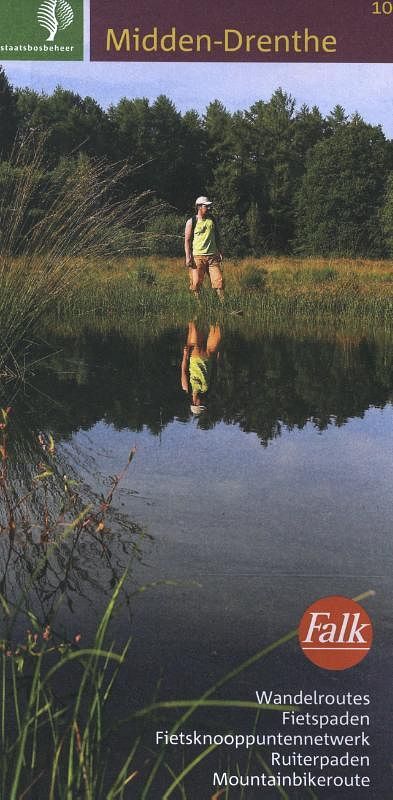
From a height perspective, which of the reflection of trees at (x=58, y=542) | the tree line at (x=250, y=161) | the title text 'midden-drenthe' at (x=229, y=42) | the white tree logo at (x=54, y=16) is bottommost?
the reflection of trees at (x=58, y=542)

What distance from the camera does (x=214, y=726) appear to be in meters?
2.09

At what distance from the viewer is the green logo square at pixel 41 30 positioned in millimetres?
3328

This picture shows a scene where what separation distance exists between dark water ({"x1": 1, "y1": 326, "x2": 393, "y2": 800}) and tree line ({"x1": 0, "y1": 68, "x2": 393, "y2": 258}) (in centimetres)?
1061

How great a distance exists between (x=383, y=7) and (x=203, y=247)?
784 centimetres

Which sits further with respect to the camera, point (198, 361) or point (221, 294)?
point (221, 294)

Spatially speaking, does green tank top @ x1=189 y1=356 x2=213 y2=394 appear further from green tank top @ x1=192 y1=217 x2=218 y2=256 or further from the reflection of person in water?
green tank top @ x1=192 y1=217 x2=218 y2=256

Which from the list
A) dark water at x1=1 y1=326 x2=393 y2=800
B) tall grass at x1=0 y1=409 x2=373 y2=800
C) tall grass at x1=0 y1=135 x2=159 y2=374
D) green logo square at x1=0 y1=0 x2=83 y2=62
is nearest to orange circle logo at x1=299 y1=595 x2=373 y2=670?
dark water at x1=1 y1=326 x2=393 y2=800

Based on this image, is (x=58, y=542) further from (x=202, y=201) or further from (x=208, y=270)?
(x=208, y=270)

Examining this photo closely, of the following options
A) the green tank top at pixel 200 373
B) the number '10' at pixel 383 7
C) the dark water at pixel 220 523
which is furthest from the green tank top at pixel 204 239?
the number '10' at pixel 383 7

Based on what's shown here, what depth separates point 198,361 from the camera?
7.52 meters

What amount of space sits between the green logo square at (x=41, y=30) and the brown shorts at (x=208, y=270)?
7758 mm

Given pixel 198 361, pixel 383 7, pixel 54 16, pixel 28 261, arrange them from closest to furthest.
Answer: pixel 383 7 < pixel 54 16 < pixel 28 261 < pixel 198 361

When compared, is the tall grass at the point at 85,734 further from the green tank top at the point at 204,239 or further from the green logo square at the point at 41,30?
the green tank top at the point at 204,239

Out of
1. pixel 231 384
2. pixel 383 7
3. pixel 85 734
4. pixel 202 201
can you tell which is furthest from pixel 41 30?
pixel 202 201
